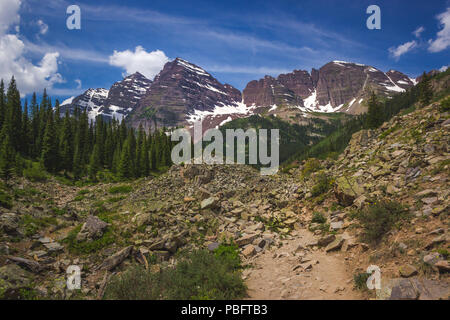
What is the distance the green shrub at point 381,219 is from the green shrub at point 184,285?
705 cm

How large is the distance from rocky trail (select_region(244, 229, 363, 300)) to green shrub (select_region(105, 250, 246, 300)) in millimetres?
1041

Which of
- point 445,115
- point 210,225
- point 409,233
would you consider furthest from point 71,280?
point 445,115

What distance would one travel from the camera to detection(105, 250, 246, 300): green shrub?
8375 mm

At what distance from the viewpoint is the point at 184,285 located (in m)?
8.88

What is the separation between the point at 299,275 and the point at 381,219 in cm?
515

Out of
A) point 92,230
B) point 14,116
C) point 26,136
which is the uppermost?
point 14,116

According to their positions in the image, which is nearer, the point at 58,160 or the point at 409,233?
the point at 409,233

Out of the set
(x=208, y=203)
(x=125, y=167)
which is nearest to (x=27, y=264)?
(x=208, y=203)

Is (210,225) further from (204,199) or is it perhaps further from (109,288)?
(109,288)

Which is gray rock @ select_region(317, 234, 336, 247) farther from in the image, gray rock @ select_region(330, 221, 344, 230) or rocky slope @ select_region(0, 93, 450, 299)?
gray rock @ select_region(330, 221, 344, 230)

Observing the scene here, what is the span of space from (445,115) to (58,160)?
6638cm

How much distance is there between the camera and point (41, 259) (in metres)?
11.8

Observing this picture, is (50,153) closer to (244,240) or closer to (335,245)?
(244,240)

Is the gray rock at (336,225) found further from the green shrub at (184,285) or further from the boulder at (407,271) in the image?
the green shrub at (184,285)
